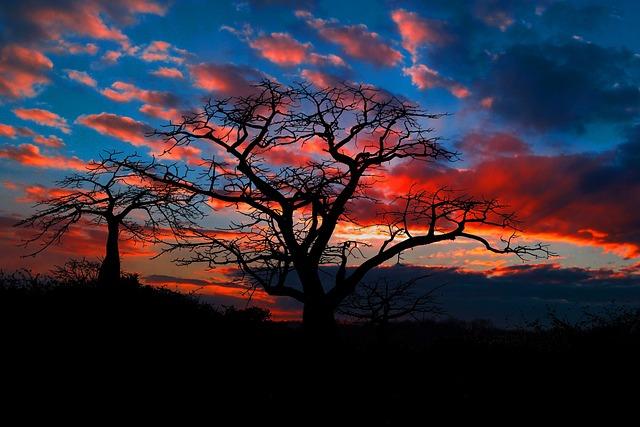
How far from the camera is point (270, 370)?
13.1 meters

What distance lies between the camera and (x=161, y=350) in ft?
43.0

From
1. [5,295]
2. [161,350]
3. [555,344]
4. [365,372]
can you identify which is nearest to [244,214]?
[161,350]

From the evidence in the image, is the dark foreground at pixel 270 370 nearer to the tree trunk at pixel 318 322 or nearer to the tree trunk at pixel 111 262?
the tree trunk at pixel 318 322

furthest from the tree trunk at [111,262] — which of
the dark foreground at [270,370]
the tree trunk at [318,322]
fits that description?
the tree trunk at [318,322]

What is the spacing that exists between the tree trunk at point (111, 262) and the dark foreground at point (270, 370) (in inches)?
159

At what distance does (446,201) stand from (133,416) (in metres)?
10.4

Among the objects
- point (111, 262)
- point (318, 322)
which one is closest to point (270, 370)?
→ point (318, 322)

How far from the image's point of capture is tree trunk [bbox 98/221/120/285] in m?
21.3

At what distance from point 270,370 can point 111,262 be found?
10956 mm

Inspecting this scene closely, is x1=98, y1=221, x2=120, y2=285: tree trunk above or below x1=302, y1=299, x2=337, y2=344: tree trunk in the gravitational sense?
above

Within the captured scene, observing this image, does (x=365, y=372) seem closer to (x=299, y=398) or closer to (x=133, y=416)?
(x=299, y=398)

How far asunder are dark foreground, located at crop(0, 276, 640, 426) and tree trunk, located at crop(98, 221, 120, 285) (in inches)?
159

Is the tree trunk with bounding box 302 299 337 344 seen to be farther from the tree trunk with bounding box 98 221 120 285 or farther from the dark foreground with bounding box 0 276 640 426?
the tree trunk with bounding box 98 221 120 285

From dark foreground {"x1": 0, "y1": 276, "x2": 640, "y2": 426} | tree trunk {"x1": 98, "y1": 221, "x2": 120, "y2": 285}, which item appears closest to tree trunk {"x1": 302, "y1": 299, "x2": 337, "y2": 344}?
dark foreground {"x1": 0, "y1": 276, "x2": 640, "y2": 426}
